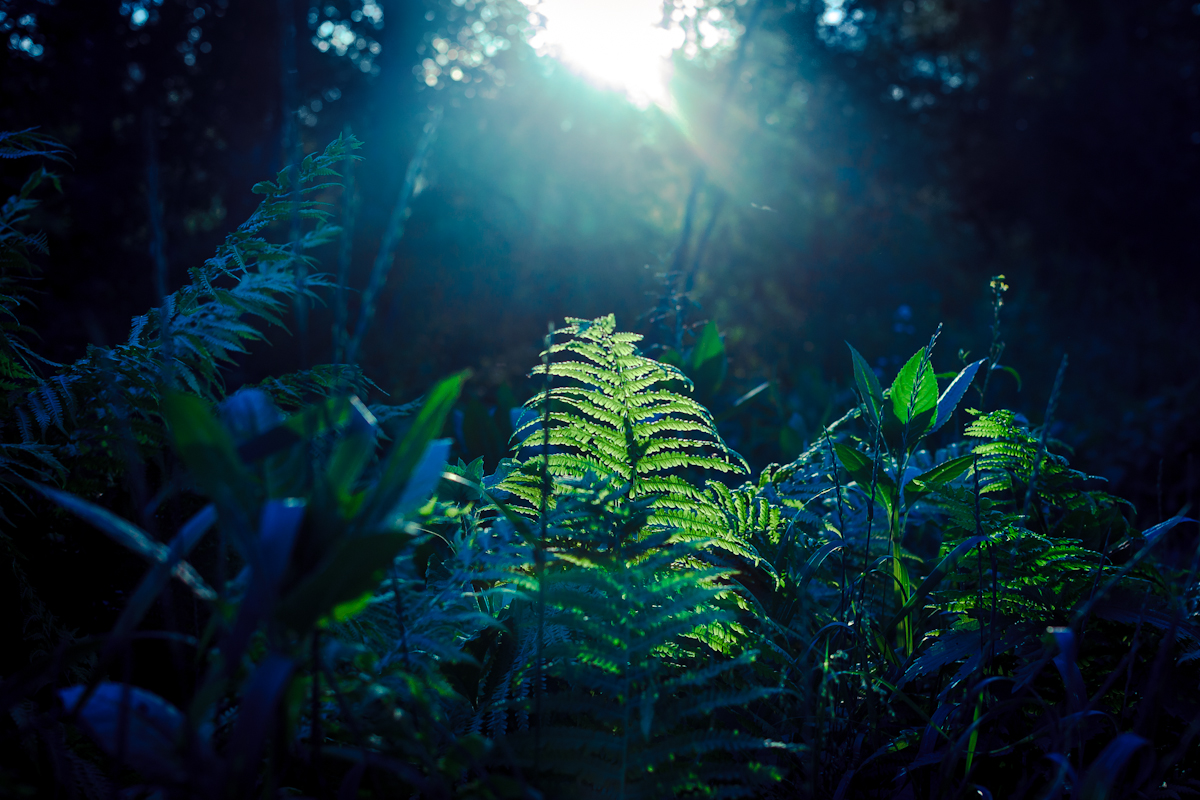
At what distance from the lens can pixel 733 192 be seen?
8.45m

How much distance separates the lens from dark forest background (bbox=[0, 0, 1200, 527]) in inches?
203

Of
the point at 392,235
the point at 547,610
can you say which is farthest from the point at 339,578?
the point at 547,610

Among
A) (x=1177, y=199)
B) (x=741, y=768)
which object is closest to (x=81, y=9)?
(x=741, y=768)

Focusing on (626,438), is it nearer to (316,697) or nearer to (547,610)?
(547,610)

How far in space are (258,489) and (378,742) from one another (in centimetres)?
35

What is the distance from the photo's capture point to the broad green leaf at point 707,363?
2.73 meters

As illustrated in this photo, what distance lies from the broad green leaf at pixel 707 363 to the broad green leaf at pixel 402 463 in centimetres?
Result: 206

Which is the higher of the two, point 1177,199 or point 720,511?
point 1177,199

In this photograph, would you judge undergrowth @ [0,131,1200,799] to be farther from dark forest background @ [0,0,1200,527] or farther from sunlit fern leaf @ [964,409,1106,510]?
dark forest background @ [0,0,1200,527]

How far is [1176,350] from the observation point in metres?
6.00

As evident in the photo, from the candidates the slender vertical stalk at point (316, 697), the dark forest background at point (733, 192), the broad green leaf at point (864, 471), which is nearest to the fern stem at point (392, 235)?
the slender vertical stalk at point (316, 697)

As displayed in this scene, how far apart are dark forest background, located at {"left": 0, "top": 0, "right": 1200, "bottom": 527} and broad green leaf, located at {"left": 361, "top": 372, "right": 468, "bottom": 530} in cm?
194

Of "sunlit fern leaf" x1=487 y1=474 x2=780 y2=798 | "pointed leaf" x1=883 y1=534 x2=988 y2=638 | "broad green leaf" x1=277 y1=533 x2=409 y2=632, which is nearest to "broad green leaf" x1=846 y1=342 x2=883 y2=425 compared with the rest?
"pointed leaf" x1=883 y1=534 x2=988 y2=638

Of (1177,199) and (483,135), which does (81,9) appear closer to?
(483,135)
